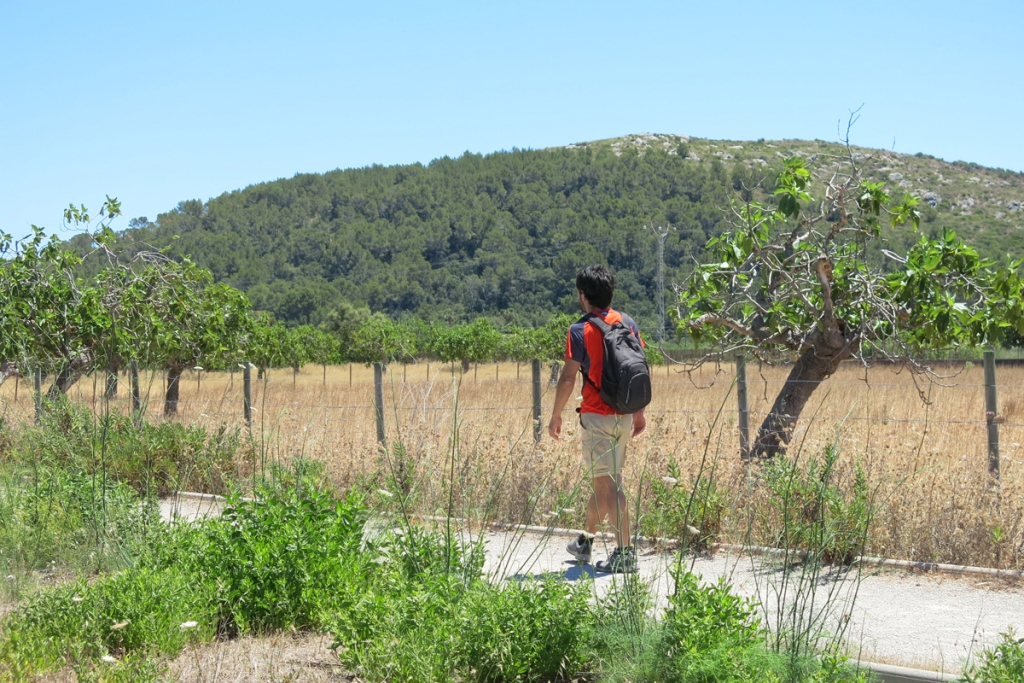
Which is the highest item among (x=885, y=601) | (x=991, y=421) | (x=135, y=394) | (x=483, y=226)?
(x=483, y=226)

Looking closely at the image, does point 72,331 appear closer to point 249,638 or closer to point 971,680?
point 249,638

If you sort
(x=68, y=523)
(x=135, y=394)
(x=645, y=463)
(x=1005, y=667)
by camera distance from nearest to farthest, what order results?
(x=1005, y=667) < (x=645, y=463) < (x=68, y=523) < (x=135, y=394)

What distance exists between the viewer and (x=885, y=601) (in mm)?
4746

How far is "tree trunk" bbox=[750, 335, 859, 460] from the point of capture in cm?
714

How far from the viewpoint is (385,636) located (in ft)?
10.8

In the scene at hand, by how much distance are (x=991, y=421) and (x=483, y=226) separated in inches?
3430

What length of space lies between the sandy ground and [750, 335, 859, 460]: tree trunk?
1.70m

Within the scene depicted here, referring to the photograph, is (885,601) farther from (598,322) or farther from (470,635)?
(470,635)

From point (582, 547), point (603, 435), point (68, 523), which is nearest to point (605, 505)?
point (582, 547)

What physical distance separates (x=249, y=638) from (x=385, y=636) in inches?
34.7

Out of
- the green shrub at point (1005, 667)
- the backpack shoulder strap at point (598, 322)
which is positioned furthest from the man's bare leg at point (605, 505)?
the green shrub at point (1005, 667)

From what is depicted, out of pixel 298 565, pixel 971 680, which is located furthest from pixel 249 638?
pixel 971 680

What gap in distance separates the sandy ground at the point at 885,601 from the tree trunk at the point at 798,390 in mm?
1696

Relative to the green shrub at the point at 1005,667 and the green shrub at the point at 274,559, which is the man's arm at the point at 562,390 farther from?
the green shrub at the point at 1005,667
